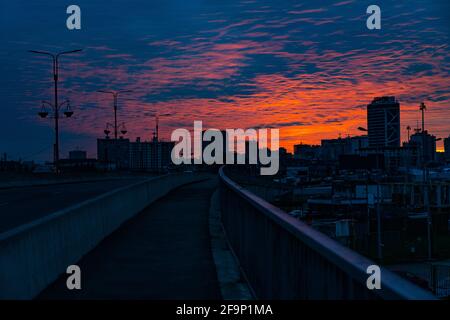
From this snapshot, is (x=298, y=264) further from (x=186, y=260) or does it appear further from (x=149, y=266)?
(x=186, y=260)

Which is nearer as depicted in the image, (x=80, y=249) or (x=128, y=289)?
(x=128, y=289)

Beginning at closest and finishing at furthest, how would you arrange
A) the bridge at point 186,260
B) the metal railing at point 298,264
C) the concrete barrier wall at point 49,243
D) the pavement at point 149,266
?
1. the metal railing at point 298,264
2. the bridge at point 186,260
3. the concrete barrier wall at point 49,243
4. the pavement at point 149,266

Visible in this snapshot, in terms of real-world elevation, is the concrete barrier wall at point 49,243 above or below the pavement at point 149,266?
above

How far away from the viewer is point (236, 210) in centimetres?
1238

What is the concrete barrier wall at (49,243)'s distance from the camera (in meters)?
A: 8.19

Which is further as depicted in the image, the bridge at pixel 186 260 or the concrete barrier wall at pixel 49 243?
the concrete barrier wall at pixel 49 243

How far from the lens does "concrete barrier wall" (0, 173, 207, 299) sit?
819 cm

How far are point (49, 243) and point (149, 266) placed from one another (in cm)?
200

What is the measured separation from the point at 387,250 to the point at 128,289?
60.8m

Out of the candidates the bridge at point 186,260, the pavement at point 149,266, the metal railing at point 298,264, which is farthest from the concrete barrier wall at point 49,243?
the metal railing at point 298,264

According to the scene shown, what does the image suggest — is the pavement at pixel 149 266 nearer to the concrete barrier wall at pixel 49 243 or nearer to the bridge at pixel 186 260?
the bridge at pixel 186 260
